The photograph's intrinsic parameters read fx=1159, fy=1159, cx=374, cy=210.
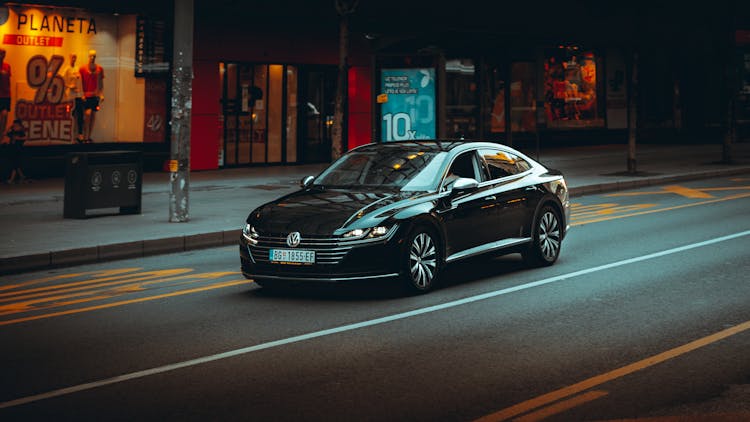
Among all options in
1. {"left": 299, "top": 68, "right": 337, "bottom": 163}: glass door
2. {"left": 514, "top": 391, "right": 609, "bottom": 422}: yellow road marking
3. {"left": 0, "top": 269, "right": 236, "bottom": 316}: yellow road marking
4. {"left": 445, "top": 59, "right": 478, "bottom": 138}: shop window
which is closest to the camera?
{"left": 514, "top": 391, "right": 609, "bottom": 422}: yellow road marking

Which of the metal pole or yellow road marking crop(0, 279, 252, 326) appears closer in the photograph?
yellow road marking crop(0, 279, 252, 326)

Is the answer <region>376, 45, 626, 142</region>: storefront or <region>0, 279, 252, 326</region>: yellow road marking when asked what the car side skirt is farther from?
<region>376, 45, 626, 142</region>: storefront

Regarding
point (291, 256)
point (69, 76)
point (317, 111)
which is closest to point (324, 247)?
point (291, 256)

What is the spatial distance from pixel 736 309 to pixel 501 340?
246 centimetres

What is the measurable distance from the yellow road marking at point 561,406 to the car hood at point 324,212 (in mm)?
3758

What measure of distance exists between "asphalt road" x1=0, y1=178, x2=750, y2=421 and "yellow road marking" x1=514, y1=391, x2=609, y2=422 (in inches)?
0.7

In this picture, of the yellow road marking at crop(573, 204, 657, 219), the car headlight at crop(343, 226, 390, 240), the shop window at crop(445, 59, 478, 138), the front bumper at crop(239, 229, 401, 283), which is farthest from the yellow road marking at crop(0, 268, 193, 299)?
the shop window at crop(445, 59, 478, 138)

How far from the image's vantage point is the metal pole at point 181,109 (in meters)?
16.3

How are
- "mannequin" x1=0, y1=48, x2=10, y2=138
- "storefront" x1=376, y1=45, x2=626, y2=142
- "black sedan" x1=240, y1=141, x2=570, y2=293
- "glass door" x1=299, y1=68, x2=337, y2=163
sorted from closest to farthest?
1. "black sedan" x1=240, y1=141, x2=570, y2=293
2. "mannequin" x1=0, y1=48, x2=10, y2=138
3. "glass door" x1=299, y1=68, x2=337, y2=163
4. "storefront" x1=376, y1=45, x2=626, y2=142

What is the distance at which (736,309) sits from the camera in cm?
981

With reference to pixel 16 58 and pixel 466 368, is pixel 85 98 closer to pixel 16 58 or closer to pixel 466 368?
pixel 16 58

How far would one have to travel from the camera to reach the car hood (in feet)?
33.7

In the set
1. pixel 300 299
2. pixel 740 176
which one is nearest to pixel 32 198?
pixel 300 299

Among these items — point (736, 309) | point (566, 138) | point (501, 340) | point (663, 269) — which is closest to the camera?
point (501, 340)
